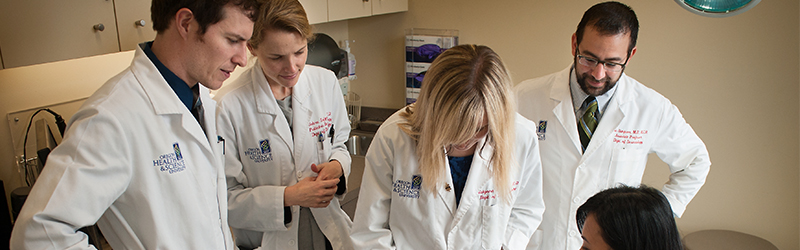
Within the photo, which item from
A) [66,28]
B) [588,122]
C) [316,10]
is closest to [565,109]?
[588,122]

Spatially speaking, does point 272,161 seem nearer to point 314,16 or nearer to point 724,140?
point 314,16

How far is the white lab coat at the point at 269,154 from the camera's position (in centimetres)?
162

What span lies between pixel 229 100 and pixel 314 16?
865 millimetres

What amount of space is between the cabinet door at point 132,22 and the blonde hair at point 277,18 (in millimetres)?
405

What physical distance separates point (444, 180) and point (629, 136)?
816mm

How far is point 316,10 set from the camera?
2387 millimetres

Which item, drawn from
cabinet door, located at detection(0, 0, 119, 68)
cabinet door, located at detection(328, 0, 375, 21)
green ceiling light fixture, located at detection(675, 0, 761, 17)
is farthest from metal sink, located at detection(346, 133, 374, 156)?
green ceiling light fixture, located at detection(675, 0, 761, 17)

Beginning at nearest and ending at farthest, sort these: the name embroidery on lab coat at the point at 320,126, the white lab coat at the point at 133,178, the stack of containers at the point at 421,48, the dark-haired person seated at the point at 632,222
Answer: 1. the white lab coat at the point at 133,178
2. the dark-haired person seated at the point at 632,222
3. the name embroidery on lab coat at the point at 320,126
4. the stack of containers at the point at 421,48

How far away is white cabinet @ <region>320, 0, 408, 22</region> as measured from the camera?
256 centimetres

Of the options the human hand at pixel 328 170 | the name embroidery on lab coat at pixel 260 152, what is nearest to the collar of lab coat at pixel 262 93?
the name embroidery on lab coat at pixel 260 152

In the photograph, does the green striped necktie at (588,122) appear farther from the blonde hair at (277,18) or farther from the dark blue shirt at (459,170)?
the blonde hair at (277,18)

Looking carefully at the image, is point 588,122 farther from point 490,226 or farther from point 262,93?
point 262,93

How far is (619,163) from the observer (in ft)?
6.01

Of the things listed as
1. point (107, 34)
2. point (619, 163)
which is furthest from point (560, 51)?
point (107, 34)
